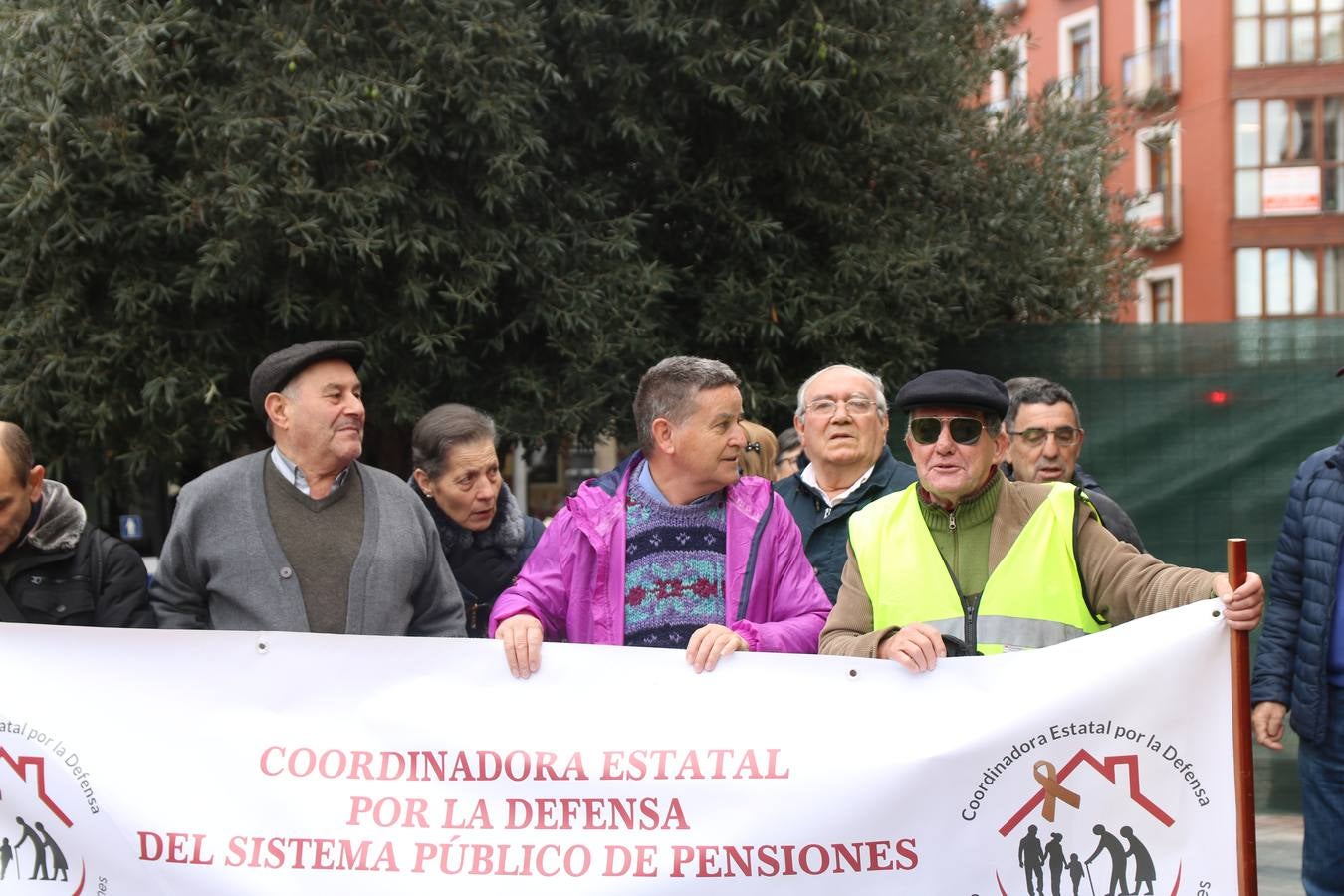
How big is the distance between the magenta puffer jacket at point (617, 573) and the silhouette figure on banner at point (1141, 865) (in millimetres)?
891

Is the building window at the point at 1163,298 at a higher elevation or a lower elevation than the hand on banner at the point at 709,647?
higher

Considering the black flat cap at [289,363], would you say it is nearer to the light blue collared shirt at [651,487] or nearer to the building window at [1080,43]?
the light blue collared shirt at [651,487]

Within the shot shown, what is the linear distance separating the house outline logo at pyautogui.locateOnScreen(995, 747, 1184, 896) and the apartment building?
997 inches

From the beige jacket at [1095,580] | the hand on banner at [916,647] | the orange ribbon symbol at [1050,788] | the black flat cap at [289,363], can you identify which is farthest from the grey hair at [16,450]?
the orange ribbon symbol at [1050,788]

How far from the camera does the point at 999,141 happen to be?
9695 millimetres

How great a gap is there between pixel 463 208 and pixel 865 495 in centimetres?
349

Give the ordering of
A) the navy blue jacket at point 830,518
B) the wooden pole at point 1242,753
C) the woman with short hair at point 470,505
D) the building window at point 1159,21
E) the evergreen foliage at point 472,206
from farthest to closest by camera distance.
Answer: the building window at point 1159,21
the evergreen foliage at point 472,206
the woman with short hair at point 470,505
the navy blue jacket at point 830,518
the wooden pole at point 1242,753

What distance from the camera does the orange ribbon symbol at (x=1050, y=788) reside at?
3.37 meters

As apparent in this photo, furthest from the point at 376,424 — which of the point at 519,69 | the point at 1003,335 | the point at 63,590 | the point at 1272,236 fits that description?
the point at 1272,236

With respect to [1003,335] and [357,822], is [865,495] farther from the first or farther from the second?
[1003,335]

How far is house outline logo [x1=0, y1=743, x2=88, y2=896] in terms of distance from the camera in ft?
11.9

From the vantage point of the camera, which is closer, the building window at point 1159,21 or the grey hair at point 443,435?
the grey hair at point 443,435

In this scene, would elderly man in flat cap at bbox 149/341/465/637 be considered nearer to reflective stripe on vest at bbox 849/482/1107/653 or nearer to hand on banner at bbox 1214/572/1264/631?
reflective stripe on vest at bbox 849/482/1107/653

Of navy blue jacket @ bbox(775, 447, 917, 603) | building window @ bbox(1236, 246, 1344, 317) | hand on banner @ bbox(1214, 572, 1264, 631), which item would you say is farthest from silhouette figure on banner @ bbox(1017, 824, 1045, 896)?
building window @ bbox(1236, 246, 1344, 317)
